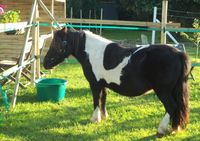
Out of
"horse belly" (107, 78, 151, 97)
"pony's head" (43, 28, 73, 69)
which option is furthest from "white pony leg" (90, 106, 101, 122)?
"pony's head" (43, 28, 73, 69)

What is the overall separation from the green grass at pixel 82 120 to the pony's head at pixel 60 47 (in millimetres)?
950

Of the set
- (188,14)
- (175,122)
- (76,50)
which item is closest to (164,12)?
(76,50)

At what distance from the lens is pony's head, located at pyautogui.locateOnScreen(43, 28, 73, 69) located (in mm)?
5930

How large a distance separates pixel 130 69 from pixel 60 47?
125cm

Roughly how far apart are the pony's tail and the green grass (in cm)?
20

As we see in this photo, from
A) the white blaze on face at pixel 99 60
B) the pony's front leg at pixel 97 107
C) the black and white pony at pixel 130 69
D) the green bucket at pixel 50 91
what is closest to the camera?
the black and white pony at pixel 130 69

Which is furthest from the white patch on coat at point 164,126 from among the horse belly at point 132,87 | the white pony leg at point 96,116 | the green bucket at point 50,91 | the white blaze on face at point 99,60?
the green bucket at point 50,91

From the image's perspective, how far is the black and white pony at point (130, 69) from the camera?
200 inches

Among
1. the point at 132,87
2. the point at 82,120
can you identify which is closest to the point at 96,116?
the point at 82,120

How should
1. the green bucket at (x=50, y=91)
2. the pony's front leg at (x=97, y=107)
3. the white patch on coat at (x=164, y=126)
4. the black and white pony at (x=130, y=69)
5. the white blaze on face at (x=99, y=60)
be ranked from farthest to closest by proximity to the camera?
the green bucket at (x=50, y=91) < the pony's front leg at (x=97, y=107) < the white blaze on face at (x=99, y=60) < the white patch on coat at (x=164, y=126) < the black and white pony at (x=130, y=69)

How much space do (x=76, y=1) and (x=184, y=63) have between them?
22.1 meters

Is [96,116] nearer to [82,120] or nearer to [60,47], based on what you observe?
[82,120]

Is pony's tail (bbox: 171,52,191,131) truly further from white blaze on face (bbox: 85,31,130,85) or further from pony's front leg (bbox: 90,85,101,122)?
pony's front leg (bbox: 90,85,101,122)

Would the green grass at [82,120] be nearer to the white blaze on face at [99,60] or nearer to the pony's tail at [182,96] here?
the pony's tail at [182,96]
